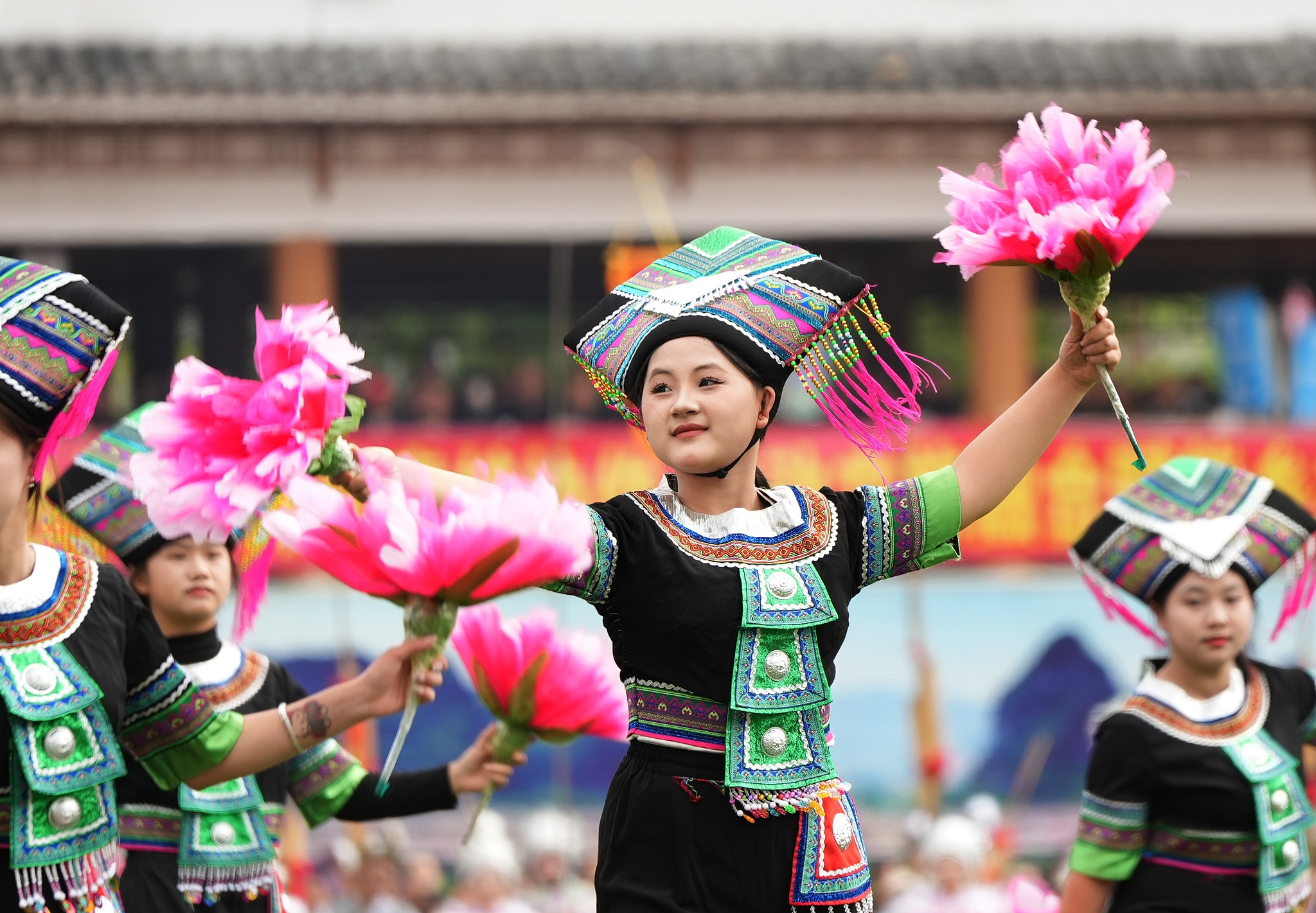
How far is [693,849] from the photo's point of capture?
2906 millimetres

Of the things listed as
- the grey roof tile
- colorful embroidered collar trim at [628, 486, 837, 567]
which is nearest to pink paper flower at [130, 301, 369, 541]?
colorful embroidered collar trim at [628, 486, 837, 567]

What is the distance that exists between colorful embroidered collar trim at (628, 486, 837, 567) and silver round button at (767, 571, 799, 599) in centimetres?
3

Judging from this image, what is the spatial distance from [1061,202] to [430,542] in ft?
3.82

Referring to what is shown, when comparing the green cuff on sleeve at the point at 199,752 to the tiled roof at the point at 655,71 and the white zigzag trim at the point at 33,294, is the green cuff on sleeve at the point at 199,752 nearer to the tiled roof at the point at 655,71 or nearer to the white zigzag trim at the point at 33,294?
the white zigzag trim at the point at 33,294

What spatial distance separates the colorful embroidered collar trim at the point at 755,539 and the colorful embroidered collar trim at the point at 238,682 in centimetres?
124

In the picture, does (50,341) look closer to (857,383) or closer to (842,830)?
(857,383)

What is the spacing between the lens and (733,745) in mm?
2896

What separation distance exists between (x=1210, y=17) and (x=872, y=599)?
505 centimetres

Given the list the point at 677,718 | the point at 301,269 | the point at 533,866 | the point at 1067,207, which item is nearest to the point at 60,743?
the point at 677,718

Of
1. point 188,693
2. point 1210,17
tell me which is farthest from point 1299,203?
point 188,693

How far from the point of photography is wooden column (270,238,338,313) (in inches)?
394

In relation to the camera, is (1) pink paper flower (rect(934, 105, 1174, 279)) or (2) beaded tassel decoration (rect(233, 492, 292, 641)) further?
(2) beaded tassel decoration (rect(233, 492, 292, 641))

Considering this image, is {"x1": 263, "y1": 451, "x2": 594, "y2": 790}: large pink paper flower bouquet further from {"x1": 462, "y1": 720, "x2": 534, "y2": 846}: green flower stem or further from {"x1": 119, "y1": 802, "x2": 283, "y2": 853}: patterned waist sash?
{"x1": 119, "y1": 802, "x2": 283, "y2": 853}: patterned waist sash

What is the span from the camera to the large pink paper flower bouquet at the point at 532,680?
3461 millimetres
